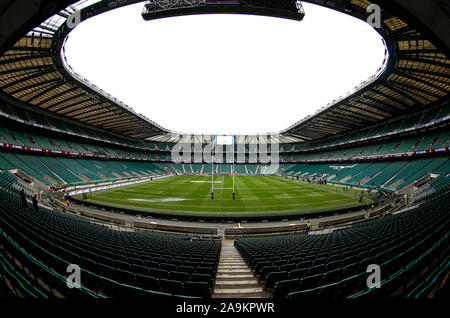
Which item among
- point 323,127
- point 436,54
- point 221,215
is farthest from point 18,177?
point 323,127

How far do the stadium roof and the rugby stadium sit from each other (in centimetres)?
9

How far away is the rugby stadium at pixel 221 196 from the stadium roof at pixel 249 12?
91mm

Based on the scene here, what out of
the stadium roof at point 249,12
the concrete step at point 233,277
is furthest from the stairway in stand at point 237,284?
the stadium roof at point 249,12

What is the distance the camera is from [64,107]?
1406 inches

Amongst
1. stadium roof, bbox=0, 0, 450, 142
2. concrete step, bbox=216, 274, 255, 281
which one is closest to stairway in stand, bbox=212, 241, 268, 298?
concrete step, bbox=216, 274, 255, 281

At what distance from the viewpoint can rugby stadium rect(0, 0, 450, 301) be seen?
4.13 metres

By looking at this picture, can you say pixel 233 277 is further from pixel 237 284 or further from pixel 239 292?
pixel 239 292

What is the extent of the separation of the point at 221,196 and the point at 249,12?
23.2 metres

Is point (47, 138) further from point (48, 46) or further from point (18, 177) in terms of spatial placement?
point (48, 46)

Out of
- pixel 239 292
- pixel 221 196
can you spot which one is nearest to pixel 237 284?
pixel 239 292

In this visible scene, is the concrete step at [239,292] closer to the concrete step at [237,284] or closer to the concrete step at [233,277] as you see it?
the concrete step at [237,284]

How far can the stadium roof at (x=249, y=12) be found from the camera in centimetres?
618
